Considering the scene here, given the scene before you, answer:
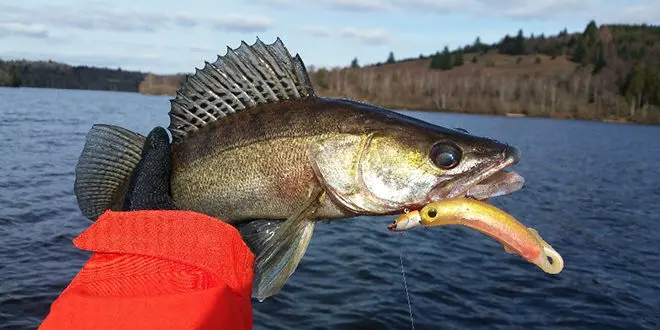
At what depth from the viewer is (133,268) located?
85.8 inches

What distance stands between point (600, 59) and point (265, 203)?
185 meters

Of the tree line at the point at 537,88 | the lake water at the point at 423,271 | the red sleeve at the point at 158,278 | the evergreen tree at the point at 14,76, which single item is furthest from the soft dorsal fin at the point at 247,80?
the evergreen tree at the point at 14,76

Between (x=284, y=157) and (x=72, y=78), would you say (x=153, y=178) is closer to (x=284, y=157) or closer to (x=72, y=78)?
(x=284, y=157)

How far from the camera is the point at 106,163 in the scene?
138 inches

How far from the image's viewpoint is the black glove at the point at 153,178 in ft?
9.90

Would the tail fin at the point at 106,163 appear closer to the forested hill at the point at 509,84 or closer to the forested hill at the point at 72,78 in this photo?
the forested hill at the point at 509,84

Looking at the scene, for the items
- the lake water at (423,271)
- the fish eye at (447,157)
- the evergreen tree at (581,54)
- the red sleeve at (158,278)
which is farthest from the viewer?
the evergreen tree at (581,54)

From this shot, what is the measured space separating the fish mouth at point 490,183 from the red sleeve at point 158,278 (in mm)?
1247

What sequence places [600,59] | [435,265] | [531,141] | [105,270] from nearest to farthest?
[105,270]
[435,265]
[531,141]
[600,59]

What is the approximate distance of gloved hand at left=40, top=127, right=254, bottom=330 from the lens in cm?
196

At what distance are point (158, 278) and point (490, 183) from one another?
1.93 m

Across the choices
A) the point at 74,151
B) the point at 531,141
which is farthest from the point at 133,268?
the point at 531,141

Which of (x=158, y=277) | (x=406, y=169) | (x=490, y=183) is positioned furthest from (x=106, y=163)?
(x=490, y=183)

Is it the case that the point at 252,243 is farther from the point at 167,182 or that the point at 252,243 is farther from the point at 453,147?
the point at 453,147
